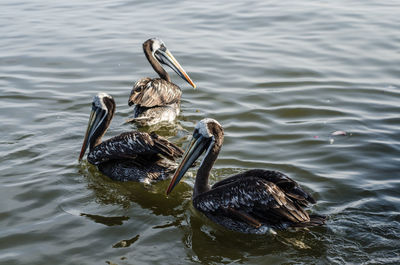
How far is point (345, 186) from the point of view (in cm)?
654

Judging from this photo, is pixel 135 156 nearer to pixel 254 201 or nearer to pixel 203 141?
pixel 203 141

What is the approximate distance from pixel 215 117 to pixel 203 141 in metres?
2.81

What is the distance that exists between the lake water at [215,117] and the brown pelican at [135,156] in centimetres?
17

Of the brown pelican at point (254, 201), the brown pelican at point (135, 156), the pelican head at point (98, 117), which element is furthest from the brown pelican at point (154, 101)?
the brown pelican at point (254, 201)

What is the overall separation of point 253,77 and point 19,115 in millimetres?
4425

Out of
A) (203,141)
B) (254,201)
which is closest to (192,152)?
(203,141)

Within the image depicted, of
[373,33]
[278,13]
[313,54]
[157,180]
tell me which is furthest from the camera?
[278,13]

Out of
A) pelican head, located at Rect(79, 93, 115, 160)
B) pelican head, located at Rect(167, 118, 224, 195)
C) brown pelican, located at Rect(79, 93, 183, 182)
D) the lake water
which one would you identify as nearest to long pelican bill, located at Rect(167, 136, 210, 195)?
Result: pelican head, located at Rect(167, 118, 224, 195)

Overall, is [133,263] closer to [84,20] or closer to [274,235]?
[274,235]

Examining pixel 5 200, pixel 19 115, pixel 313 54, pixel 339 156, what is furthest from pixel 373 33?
pixel 5 200

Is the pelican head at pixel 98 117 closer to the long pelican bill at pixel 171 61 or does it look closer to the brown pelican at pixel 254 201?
the brown pelican at pixel 254 201

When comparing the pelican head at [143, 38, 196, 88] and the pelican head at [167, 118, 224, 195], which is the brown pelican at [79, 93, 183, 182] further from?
the pelican head at [143, 38, 196, 88]

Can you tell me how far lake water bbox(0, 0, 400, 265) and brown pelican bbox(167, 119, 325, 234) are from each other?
20cm

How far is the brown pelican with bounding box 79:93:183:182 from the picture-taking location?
6.86m
